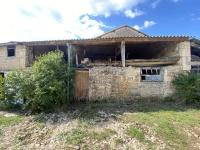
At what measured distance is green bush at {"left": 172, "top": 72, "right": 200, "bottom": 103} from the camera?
275 inches

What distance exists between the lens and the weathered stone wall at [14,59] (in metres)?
8.86

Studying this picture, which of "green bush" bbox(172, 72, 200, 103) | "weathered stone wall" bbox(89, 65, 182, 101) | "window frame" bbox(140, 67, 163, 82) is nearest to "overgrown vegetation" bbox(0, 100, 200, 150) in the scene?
"green bush" bbox(172, 72, 200, 103)

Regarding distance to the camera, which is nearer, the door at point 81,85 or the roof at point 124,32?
the door at point 81,85

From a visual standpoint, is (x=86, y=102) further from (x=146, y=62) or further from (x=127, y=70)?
(x=146, y=62)

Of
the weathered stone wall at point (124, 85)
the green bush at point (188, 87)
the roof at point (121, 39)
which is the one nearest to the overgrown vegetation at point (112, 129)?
the green bush at point (188, 87)

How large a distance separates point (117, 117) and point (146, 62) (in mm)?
4404

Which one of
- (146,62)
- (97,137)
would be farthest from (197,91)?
(97,137)

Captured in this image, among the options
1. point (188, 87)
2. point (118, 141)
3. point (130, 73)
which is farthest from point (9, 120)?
point (188, 87)

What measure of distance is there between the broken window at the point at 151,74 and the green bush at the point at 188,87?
Result: 1.05 m

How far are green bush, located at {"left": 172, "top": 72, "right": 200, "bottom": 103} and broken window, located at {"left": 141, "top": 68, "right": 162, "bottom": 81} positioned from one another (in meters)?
1.05

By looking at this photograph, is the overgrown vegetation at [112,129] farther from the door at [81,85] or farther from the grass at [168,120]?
the door at [81,85]

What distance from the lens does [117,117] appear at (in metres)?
5.53

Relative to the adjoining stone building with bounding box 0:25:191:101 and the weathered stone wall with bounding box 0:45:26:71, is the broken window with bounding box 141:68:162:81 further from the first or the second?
the weathered stone wall with bounding box 0:45:26:71

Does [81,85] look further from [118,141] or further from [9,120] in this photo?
[118,141]
